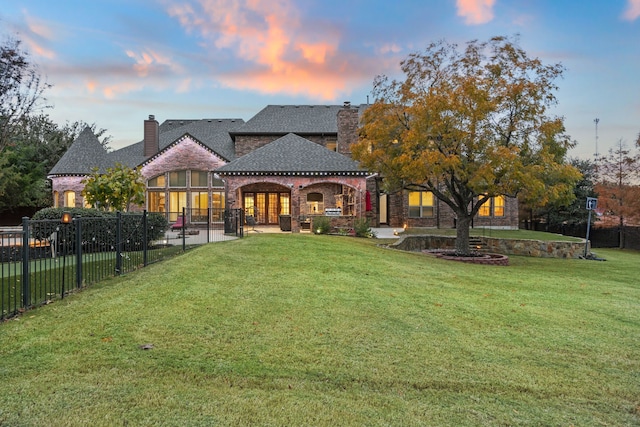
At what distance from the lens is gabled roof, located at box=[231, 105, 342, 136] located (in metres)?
30.9

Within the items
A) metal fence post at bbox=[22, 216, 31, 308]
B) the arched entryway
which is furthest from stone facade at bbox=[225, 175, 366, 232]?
metal fence post at bbox=[22, 216, 31, 308]

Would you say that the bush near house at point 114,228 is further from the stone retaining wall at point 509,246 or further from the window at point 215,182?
the window at point 215,182

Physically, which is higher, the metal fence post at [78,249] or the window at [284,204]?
the window at [284,204]

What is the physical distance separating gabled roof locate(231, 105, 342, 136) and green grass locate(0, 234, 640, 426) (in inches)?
938

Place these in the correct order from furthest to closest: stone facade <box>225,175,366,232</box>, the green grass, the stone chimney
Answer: the stone chimney < stone facade <box>225,175,366,232</box> < the green grass

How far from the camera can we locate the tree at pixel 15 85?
21.5 meters

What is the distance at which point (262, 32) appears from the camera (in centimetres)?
1733

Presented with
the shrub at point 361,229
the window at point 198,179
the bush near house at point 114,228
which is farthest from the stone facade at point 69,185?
the shrub at point 361,229

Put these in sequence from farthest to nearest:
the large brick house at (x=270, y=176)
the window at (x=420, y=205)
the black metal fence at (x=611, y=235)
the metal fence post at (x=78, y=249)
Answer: the black metal fence at (x=611, y=235), the window at (x=420, y=205), the large brick house at (x=270, y=176), the metal fence post at (x=78, y=249)

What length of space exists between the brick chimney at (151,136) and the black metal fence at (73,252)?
45.4 feet

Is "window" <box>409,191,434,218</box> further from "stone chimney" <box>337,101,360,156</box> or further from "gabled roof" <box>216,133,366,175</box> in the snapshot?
"gabled roof" <box>216,133,366,175</box>

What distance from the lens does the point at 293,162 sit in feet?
77.5

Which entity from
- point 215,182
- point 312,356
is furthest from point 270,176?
point 312,356

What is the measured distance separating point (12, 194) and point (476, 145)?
3539 centimetres
